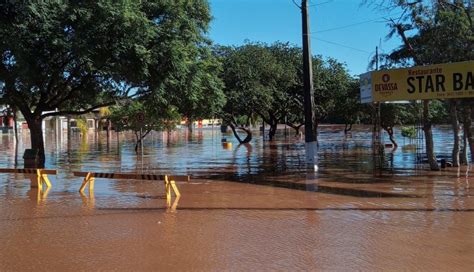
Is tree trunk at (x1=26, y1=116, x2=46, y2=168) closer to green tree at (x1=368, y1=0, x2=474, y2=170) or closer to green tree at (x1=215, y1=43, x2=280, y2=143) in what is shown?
green tree at (x1=368, y1=0, x2=474, y2=170)

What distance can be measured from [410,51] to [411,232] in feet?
38.2

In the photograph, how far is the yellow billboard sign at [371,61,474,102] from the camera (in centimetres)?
1595

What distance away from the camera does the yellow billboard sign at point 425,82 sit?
52.3 feet

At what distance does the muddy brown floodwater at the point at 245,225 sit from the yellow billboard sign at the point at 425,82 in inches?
103

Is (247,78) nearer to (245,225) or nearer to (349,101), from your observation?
(349,101)

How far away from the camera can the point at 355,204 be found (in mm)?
11766

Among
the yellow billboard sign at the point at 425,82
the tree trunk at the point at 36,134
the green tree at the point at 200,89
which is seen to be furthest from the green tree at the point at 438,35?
the tree trunk at the point at 36,134

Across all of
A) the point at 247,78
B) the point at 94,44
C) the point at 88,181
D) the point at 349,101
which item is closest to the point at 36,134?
the point at 94,44

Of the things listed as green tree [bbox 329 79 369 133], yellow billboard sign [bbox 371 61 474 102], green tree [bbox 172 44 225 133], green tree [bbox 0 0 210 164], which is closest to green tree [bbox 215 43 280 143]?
green tree [bbox 329 79 369 133]

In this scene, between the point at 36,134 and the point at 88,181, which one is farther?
the point at 36,134

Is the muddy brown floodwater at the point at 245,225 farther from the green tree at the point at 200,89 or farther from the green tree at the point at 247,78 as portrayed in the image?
the green tree at the point at 247,78

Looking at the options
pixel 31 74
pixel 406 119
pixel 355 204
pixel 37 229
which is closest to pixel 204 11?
pixel 31 74

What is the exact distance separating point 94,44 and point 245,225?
9.52 m

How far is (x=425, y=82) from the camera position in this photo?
16.8 m
